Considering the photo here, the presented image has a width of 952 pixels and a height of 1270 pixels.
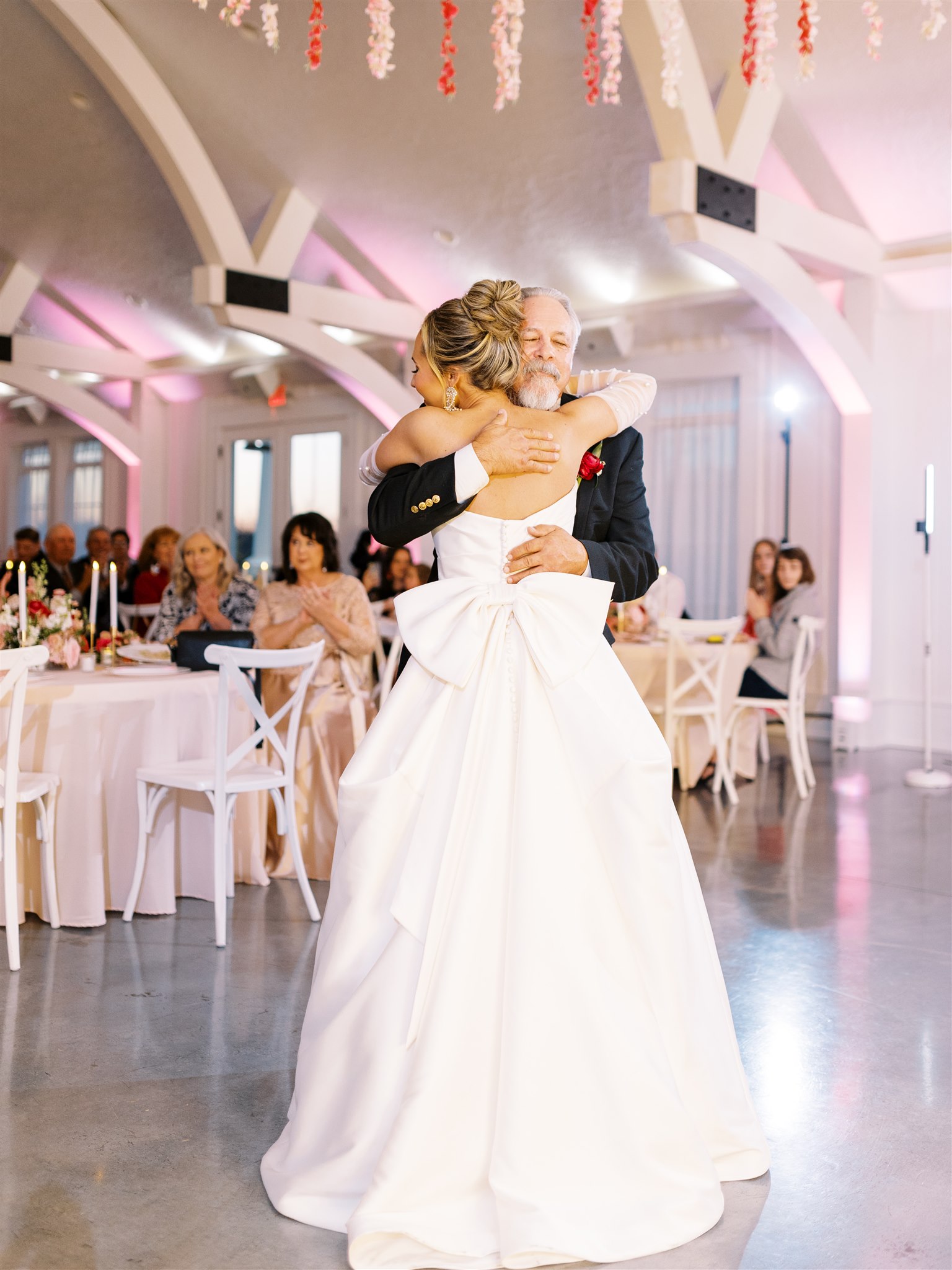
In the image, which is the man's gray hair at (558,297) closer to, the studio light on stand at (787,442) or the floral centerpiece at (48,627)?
the floral centerpiece at (48,627)

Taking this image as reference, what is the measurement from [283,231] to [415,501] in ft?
24.1

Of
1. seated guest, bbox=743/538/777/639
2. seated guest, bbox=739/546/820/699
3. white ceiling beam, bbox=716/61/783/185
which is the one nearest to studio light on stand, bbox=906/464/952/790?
seated guest, bbox=739/546/820/699

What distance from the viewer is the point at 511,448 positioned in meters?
2.02

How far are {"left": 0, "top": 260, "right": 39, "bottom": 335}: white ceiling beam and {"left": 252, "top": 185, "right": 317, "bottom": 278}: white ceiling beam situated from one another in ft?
11.3

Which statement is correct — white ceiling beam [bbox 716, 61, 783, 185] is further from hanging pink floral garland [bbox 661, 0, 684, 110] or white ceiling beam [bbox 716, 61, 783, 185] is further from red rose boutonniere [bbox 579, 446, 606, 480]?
red rose boutonniere [bbox 579, 446, 606, 480]

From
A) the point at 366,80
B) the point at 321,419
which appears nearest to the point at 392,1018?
the point at 366,80

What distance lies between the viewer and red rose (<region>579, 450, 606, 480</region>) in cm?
220

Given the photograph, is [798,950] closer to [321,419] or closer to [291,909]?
[291,909]

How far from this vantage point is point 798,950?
370 cm

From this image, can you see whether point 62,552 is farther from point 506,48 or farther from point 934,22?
point 934,22

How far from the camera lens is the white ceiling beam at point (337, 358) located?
8312mm

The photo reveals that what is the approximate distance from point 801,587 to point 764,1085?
4.50 meters

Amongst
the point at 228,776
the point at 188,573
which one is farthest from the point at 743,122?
the point at 228,776

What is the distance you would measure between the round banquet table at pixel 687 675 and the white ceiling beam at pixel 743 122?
2575mm
